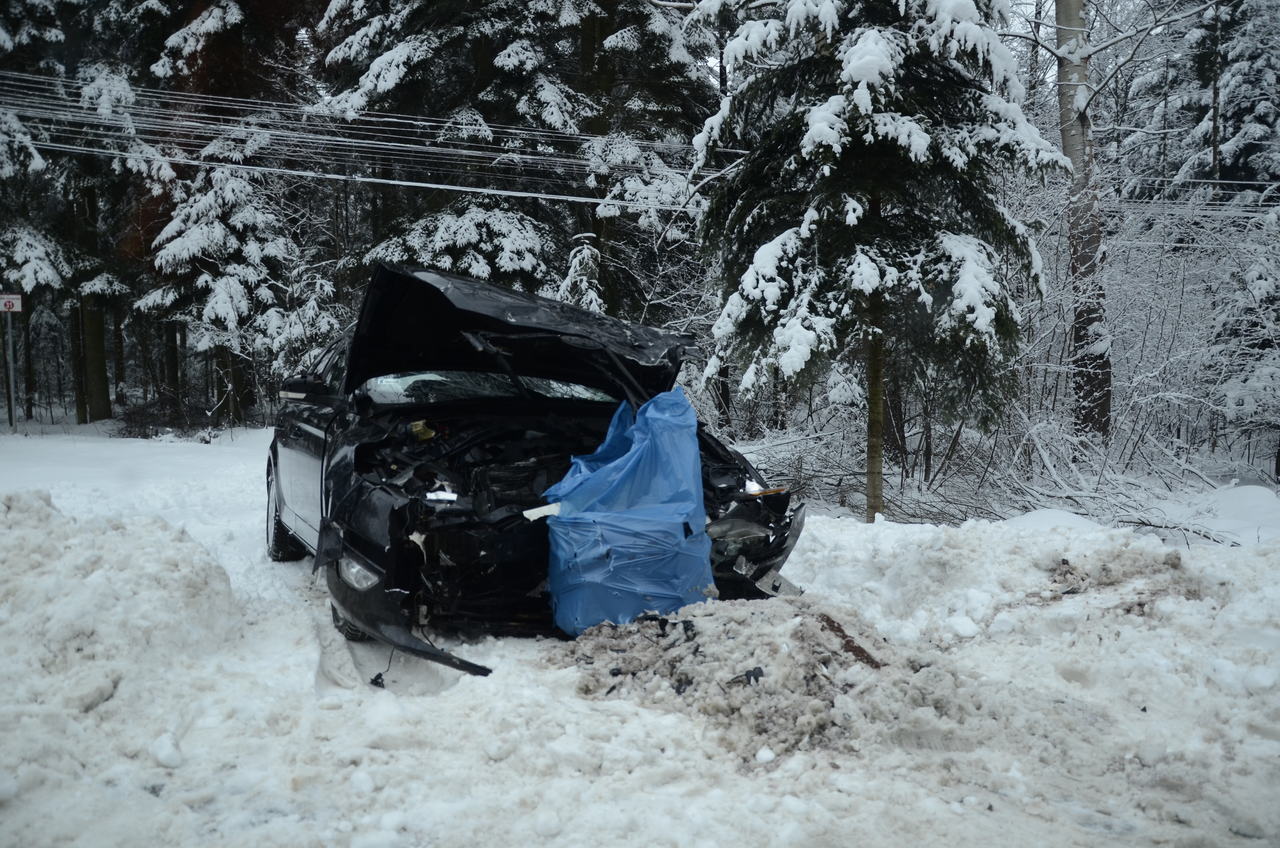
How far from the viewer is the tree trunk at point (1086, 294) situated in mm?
11414

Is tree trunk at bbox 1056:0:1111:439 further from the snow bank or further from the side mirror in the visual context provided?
the side mirror

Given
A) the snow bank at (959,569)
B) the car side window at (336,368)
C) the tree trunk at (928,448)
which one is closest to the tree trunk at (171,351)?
the car side window at (336,368)

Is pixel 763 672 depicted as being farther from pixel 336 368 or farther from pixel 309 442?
pixel 336 368

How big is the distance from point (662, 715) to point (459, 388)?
2.87 metres

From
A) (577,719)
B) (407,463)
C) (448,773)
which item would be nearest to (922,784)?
(577,719)

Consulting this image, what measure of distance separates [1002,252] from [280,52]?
16549 millimetres

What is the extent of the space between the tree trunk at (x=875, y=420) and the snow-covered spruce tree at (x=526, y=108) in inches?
258

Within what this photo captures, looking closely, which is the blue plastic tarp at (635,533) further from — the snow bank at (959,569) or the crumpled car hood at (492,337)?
the snow bank at (959,569)

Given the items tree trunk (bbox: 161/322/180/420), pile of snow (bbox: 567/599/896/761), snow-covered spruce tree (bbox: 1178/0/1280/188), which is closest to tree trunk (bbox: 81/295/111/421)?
tree trunk (bbox: 161/322/180/420)

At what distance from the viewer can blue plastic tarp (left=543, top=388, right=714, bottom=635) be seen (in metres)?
4.21

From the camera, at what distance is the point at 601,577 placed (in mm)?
4203

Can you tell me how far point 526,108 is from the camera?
14891 mm

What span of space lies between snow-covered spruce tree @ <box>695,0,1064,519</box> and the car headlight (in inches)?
182

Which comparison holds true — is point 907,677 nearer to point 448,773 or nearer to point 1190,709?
point 1190,709
